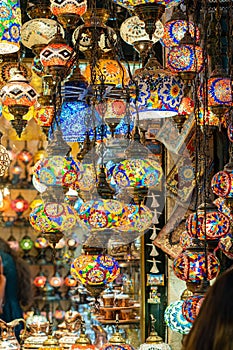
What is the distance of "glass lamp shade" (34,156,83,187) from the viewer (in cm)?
448

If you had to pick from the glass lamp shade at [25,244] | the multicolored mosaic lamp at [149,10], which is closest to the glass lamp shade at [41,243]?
the glass lamp shade at [25,244]

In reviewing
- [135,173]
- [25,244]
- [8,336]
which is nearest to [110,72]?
[135,173]

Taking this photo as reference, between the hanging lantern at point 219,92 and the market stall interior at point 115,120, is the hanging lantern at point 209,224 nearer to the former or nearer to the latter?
the market stall interior at point 115,120

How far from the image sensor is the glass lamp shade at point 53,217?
14.8ft

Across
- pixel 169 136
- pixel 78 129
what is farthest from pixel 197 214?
pixel 169 136

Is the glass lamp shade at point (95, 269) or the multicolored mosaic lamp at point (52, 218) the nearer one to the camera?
the glass lamp shade at point (95, 269)

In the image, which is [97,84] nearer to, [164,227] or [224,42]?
[224,42]

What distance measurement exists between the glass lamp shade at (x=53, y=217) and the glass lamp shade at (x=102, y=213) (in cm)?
17

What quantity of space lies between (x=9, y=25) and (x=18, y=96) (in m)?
0.32

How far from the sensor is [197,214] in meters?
4.08

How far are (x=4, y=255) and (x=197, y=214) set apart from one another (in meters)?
1.37

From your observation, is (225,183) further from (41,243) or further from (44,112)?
(41,243)

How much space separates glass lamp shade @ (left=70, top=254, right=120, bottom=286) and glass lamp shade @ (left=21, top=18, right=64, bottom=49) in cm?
107

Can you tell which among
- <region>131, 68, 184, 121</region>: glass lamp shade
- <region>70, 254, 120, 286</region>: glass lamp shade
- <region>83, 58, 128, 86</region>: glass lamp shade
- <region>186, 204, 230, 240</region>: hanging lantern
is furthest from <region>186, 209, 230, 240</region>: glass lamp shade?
<region>83, 58, 128, 86</region>: glass lamp shade
